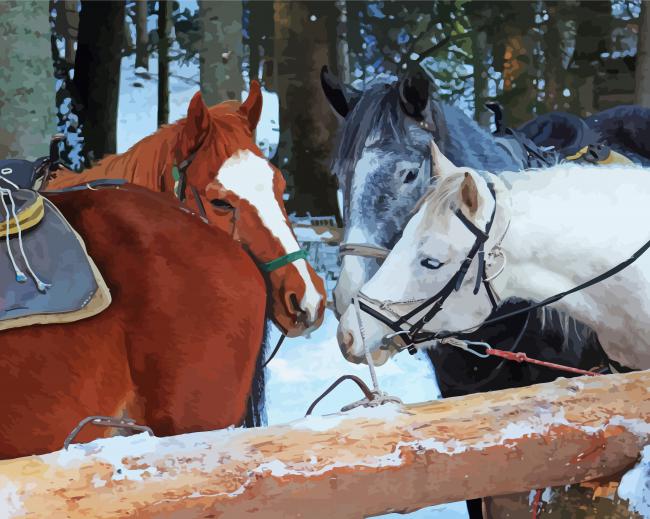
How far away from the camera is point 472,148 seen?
2.13 metres

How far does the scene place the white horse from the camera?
1708 mm

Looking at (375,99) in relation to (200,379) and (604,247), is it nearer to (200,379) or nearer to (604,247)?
(604,247)

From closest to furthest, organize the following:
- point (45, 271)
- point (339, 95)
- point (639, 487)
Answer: point (639, 487), point (45, 271), point (339, 95)

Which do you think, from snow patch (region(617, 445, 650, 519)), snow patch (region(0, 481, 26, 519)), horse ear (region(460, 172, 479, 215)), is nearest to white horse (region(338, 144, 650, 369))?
horse ear (region(460, 172, 479, 215))

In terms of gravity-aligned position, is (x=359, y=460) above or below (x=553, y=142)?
below

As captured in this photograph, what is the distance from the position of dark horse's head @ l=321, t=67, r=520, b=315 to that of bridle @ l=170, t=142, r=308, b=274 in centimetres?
20

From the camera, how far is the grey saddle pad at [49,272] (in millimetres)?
1473

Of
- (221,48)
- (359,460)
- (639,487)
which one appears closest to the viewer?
(359,460)

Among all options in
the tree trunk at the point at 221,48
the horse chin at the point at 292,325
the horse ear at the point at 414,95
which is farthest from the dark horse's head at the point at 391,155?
the tree trunk at the point at 221,48

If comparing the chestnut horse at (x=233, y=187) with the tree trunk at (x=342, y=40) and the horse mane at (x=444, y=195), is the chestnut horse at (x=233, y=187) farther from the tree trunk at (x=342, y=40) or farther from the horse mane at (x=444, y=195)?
the tree trunk at (x=342, y=40)

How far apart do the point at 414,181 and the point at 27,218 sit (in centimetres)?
101

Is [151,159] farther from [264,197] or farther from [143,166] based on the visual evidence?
[264,197]

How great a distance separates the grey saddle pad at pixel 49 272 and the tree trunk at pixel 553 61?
6.30 feet

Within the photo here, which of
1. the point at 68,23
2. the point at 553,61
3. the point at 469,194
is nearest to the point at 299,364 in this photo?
the point at 469,194
